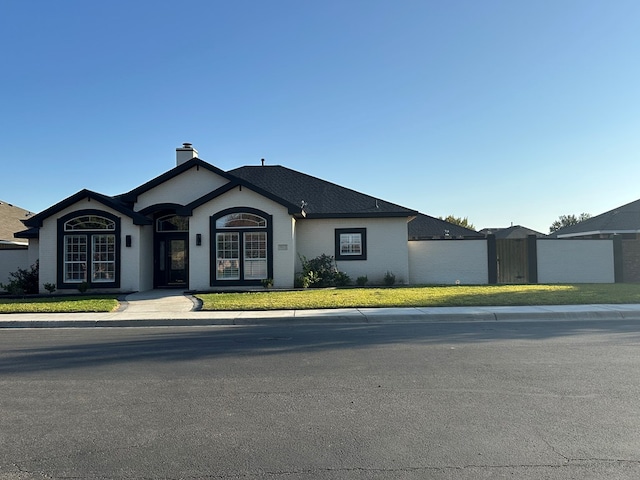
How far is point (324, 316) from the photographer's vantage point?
11945mm

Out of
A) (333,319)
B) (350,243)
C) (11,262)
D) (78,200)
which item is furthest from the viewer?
(350,243)

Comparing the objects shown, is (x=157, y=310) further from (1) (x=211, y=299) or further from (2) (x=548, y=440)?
(2) (x=548, y=440)

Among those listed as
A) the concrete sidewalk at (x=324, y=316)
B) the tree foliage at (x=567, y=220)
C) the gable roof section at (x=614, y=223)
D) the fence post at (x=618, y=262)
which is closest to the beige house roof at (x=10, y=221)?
the concrete sidewalk at (x=324, y=316)

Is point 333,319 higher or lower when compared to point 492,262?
lower

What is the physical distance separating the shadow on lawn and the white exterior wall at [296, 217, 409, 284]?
960 centimetres

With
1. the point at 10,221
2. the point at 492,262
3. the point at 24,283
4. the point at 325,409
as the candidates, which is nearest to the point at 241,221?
the point at 24,283

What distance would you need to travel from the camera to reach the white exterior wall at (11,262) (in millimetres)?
20922

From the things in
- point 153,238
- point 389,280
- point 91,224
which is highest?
point 91,224

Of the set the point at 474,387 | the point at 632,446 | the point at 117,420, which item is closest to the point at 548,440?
the point at 632,446

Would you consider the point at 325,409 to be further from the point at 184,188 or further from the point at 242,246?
the point at 184,188

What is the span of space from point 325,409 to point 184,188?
17.3 m

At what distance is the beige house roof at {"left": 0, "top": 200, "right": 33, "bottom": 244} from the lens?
2634 centimetres

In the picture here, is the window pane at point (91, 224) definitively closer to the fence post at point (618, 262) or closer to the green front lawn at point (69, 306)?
the green front lawn at point (69, 306)

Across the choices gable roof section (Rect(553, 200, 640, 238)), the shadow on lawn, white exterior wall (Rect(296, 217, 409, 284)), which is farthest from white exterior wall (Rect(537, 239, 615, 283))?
the shadow on lawn
